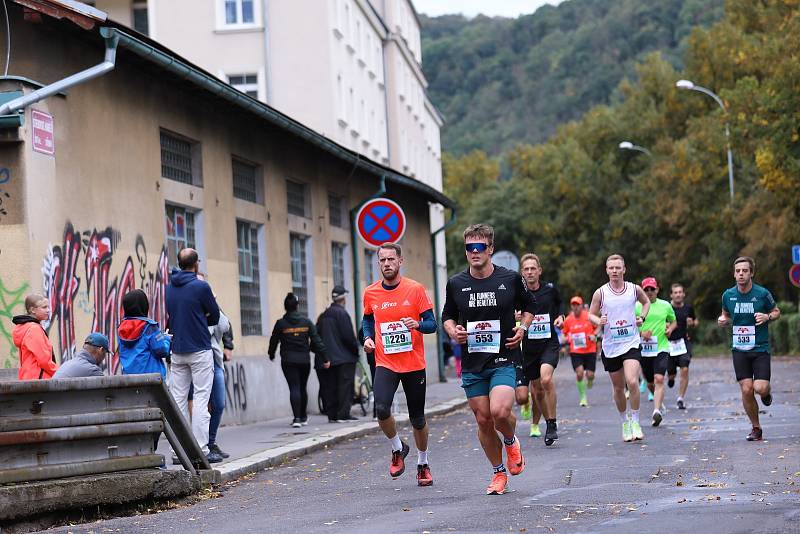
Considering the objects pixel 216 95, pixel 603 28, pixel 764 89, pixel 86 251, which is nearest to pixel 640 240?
pixel 764 89

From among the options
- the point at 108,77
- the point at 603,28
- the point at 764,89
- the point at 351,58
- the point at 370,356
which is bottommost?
the point at 370,356

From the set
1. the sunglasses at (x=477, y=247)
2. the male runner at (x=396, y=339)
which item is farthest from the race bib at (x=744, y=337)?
the sunglasses at (x=477, y=247)

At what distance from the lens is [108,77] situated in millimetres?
16422

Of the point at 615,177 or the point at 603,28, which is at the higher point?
the point at 603,28

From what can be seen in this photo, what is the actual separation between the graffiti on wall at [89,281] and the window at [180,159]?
175 cm

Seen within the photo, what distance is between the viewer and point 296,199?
25.6 m

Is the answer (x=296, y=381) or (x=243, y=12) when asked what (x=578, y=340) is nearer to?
(x=296, y=381)

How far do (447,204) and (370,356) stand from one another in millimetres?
26450

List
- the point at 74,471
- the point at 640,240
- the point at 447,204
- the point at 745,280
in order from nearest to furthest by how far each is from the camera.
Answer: the point at 74,471 → the point at 745,280 → the point at 447,204 → the point at 640,240

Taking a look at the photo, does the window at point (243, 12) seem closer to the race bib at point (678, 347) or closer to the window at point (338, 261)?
the window at point (338, 261)

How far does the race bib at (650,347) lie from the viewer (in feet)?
62.3

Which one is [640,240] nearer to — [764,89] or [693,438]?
[764,89]

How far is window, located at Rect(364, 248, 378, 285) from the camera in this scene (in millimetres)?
32406

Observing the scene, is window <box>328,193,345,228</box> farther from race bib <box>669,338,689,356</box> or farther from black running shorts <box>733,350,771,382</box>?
black running shorts <box>733,350,771,382</box>
